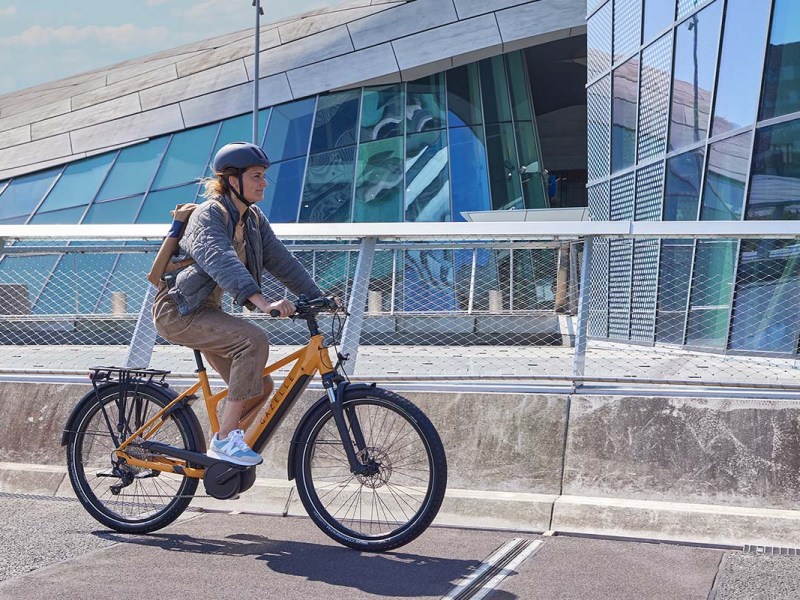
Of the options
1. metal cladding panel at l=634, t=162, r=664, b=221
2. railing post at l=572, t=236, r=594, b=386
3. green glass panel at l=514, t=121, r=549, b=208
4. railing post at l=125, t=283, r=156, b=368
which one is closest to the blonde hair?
railing post at l=125, t=283, r=156, b=368

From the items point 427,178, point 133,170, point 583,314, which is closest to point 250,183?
point 583,314

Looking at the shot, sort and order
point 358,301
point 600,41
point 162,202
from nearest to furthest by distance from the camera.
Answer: point 358,301 < point 600,41 < point 162,202

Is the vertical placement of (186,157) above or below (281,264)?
above

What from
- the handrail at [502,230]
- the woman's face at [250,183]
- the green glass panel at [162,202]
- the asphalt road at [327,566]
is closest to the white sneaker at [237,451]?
the asphalt road at [327,566]

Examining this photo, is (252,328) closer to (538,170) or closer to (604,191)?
(604,191)

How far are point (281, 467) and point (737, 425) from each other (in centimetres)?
255

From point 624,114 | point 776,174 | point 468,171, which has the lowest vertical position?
point 776,174

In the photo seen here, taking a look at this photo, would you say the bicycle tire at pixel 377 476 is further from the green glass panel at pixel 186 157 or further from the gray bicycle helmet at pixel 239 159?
the green glass panel at pixel 186 157

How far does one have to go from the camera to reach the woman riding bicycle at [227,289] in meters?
4.92

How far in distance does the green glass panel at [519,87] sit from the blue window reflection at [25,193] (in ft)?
43.7

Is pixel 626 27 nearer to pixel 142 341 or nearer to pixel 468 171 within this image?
pixel 468 171

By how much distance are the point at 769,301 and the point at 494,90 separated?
21.1 meters

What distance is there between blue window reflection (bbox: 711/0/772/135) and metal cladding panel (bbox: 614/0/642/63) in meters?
4.09

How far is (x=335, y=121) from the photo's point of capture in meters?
28.7
